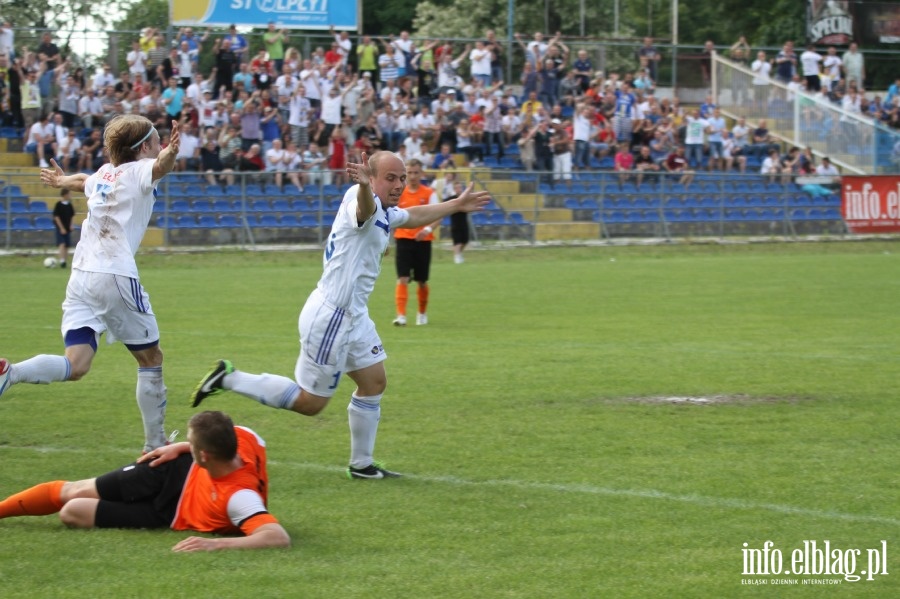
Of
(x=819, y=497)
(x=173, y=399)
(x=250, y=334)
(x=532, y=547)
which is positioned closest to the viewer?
(x=532, y=547)

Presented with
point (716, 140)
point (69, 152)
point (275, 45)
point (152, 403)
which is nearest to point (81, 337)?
point (152, 403)

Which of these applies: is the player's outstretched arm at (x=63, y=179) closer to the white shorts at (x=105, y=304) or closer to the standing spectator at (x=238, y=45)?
the white shorts at (x=105, y=304)

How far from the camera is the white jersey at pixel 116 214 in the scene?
7430mm

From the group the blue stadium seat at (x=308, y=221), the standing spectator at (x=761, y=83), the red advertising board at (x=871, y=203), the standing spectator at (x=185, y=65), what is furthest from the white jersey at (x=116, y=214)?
the standing spectator at (x=761, y=83)

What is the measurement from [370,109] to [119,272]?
24.5 metres

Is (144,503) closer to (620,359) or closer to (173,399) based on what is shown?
(173,399)

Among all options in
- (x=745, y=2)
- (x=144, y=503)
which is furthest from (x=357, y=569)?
(x=745, y=2)

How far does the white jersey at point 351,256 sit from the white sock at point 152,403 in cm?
133

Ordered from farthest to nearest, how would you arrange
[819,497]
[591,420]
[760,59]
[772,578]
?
[760,59]
[591,420]
[819,497]
[772,578]

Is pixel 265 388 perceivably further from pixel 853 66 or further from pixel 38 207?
pixel 853 66

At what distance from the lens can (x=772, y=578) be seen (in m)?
5.50

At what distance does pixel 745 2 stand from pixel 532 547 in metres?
64.2

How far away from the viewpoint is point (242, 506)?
19.3 ft

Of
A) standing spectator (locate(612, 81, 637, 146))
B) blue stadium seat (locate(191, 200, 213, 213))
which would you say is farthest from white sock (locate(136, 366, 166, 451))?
standing spectator (locate(612, 81, 637, 146))
